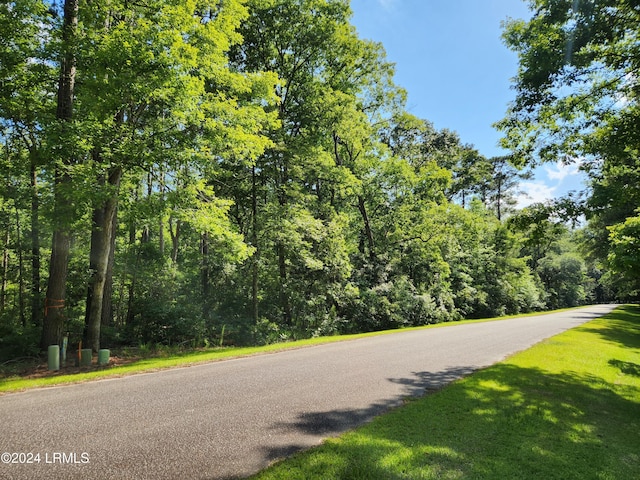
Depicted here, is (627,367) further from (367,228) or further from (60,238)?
(60,238)

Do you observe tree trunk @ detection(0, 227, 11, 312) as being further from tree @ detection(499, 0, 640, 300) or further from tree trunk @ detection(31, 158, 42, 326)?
tree @ detection(499, 0, 640, 300)

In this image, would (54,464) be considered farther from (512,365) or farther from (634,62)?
(634,62)

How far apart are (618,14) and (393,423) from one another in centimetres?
851

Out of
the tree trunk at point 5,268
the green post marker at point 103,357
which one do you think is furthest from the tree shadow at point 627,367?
the tree trunk at point 5,268

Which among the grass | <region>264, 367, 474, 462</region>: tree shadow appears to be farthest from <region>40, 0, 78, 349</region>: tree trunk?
the grass

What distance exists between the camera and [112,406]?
5750 mm

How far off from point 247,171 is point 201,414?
15409 mm

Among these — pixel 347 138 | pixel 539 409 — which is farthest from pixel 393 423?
pixel 347 138

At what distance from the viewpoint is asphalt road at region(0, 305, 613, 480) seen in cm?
387

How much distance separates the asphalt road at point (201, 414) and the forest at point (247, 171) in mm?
4803

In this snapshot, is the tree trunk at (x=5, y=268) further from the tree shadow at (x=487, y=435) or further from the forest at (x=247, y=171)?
the tree shadow at (x=487, y=435)

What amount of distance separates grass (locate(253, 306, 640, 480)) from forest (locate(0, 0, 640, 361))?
3669mm

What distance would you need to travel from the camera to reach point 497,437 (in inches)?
184

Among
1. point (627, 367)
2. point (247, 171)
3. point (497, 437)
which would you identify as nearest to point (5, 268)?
point (247, 171)
